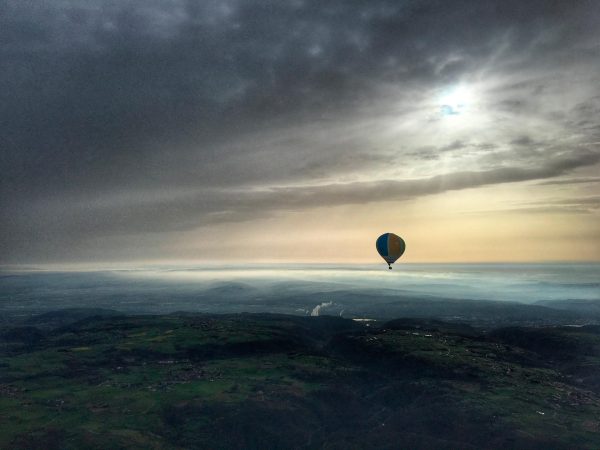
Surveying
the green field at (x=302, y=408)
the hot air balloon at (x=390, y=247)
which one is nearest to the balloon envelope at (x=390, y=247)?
the hot air balloon at (x=390, y=247)

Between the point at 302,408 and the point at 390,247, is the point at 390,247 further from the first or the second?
the point at 302,408

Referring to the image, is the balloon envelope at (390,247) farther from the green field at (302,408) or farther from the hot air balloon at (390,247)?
the green field at (302,408)

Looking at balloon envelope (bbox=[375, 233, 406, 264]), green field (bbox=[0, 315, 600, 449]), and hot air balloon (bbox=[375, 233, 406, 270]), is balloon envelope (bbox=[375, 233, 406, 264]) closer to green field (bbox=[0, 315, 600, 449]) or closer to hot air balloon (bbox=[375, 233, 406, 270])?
hot air balloon (bbox=[375, 233, 406, 270])

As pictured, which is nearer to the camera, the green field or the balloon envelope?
the green field

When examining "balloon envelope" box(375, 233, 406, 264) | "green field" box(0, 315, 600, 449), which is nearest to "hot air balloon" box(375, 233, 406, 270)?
"balloon envelope" box(375, 233, 406, 264)

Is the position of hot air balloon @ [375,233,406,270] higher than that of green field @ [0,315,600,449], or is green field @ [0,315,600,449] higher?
hot air balloon @ [375,233,406,270]

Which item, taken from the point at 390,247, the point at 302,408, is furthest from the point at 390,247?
the point at 302,408

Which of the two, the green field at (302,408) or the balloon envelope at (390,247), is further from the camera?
the balloon envelope at (390,247)

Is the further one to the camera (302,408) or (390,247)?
(390,247)

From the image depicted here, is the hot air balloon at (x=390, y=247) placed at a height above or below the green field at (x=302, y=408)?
above
